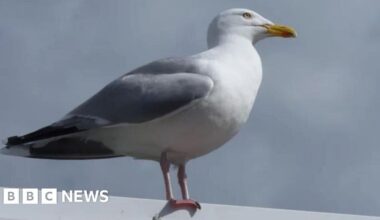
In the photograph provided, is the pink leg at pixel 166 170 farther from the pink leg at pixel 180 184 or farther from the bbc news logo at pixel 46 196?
the bbc news logo at pixel 46 196

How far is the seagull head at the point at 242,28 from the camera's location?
416cm

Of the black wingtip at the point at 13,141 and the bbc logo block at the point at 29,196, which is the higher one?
the black wingtip at the point at 13,141

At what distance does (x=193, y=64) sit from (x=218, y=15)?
481 mm

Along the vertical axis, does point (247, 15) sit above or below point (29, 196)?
above

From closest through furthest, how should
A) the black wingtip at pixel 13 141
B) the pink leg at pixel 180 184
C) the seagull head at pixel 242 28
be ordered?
the pink leg at pixel 180 184, the black wingtip at pixel 13 141, the seagull head at pixel 242 28

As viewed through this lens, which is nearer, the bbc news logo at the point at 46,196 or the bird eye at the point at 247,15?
the bbc news logo at the point at 46,196

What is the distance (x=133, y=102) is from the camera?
3.81m

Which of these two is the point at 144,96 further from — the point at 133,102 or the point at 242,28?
the point at 242,28

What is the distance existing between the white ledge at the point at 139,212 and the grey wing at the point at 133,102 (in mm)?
618

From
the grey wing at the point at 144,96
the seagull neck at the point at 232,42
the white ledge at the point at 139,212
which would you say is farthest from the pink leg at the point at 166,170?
the seagull neck at the point at 232,42

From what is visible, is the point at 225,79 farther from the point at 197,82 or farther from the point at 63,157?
the point at 63,157

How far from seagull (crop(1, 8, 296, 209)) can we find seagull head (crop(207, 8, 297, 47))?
1.3 inches

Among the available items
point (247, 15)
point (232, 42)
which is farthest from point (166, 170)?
point (247, 15)

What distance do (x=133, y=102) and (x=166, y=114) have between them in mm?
211
